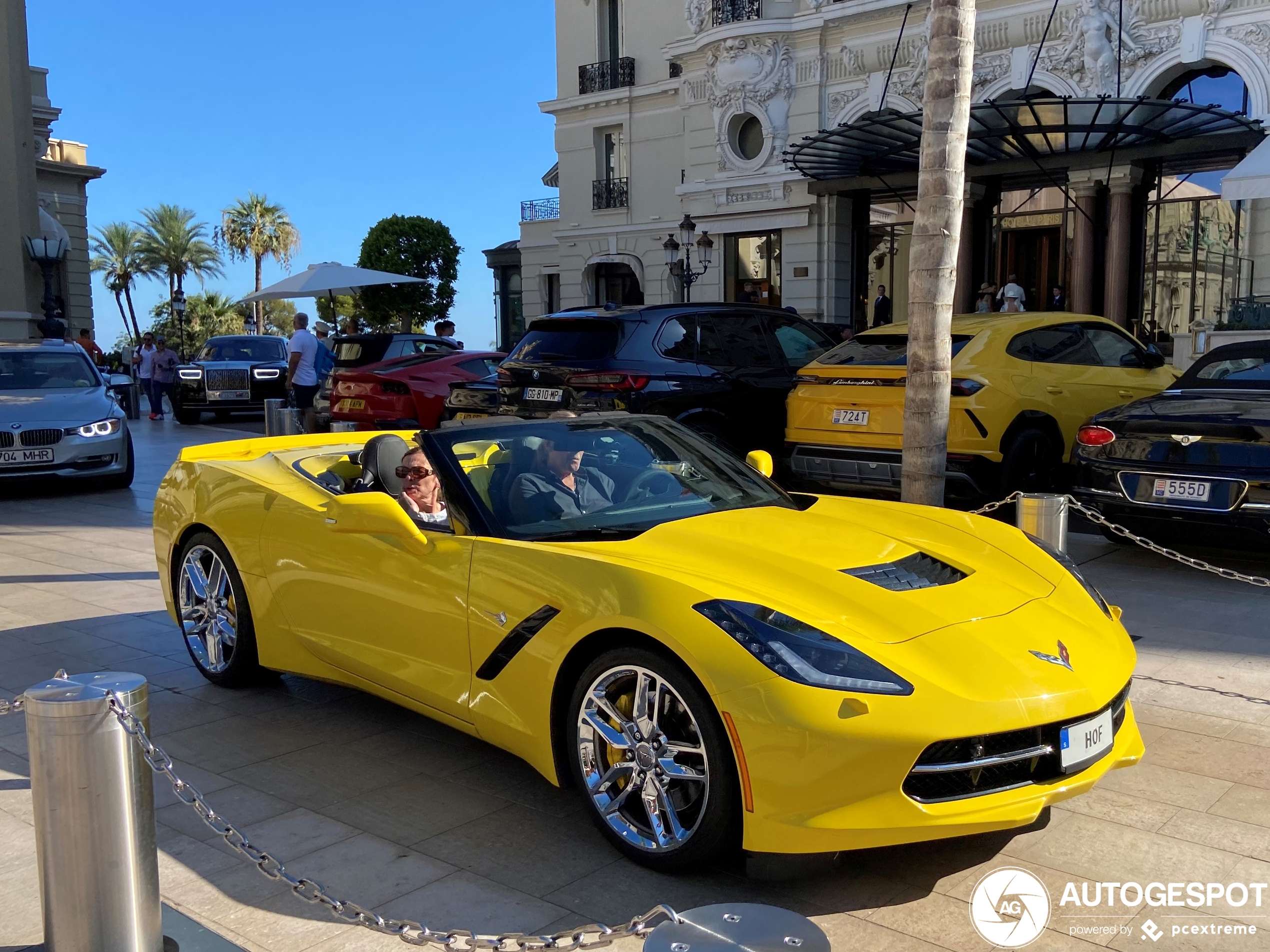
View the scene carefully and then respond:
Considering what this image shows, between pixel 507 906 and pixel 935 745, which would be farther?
pixel 507 906

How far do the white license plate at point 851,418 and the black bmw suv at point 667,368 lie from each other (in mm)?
1245

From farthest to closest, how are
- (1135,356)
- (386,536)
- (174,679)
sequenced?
(1135,356) → (174,679) → (386,536)

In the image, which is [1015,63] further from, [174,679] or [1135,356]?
[174,679]

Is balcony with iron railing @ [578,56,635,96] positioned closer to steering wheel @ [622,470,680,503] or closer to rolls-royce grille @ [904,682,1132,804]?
steering wheel @ [622,470,680,503]

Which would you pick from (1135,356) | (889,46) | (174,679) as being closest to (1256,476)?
(1135,356)

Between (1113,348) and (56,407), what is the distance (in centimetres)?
1057

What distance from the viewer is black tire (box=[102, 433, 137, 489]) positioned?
12672 mm

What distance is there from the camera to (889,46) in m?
25.5

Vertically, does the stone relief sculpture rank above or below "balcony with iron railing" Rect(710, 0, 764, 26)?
below

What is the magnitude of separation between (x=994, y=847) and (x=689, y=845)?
3.24 feet

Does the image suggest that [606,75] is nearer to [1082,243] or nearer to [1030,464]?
[1082,243]

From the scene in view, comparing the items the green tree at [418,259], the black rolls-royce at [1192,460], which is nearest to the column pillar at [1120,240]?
the black rolls-royce at [1192,460]

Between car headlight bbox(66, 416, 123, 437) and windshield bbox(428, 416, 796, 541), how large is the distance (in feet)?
29.8

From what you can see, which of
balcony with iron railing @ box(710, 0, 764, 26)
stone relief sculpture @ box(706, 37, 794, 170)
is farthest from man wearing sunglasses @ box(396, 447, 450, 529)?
balcony with iron railing @ box(710, 0, 764, 26)
